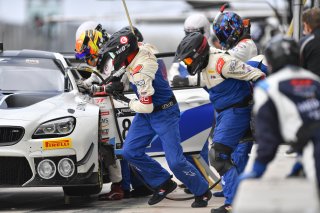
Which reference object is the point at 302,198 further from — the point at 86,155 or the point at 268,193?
the point at 86,155

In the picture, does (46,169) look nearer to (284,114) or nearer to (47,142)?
(47,142)

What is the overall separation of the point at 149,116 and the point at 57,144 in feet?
3.27

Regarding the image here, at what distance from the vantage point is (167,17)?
48.7 metres

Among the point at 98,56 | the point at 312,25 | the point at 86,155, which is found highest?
the point at 312,25

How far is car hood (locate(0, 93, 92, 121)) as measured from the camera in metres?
10.2

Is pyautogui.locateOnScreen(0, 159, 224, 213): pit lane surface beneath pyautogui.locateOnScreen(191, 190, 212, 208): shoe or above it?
beneath

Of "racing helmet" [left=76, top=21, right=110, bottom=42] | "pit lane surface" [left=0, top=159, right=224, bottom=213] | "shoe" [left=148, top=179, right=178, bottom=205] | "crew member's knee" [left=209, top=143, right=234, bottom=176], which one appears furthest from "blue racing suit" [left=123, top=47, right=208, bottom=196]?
"racing helmet" [left=76, top=21, right=110, bottom=42]

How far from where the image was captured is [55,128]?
10172mm

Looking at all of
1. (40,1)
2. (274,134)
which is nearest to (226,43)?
(274,134)

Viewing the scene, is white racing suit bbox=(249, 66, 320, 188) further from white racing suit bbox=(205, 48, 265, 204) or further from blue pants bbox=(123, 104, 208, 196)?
blue pants bbox=(123, 104, 208, 196)

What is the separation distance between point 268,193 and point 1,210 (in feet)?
17.7

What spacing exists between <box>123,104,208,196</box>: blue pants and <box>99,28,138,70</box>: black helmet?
0.62m

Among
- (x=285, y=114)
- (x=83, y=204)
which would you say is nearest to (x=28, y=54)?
(x=83, y=204)

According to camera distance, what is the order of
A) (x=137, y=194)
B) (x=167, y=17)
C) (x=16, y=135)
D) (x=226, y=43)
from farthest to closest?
(x=167, y=17), (x=137, y=194), (x=226, y=43), (x=16, y=135)
